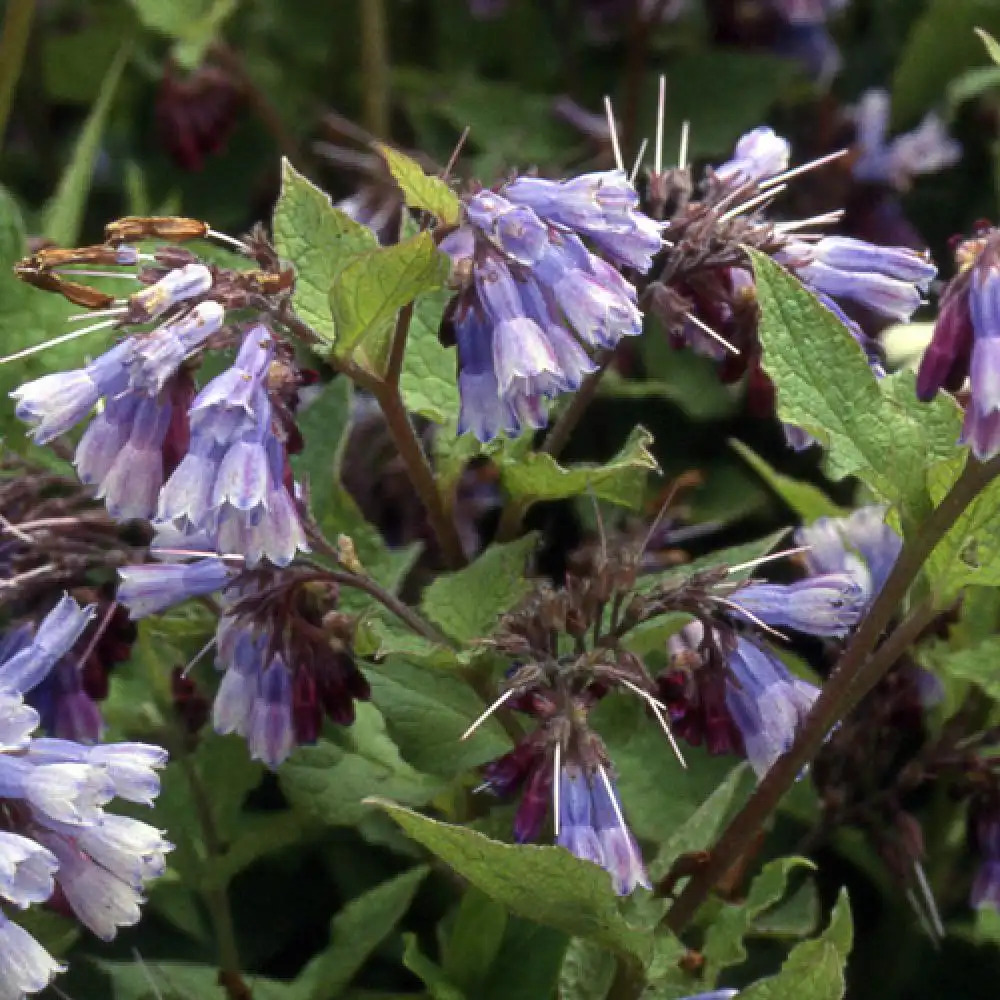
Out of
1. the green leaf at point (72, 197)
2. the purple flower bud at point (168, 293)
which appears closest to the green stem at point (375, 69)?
the green leaf at point (72, 197)

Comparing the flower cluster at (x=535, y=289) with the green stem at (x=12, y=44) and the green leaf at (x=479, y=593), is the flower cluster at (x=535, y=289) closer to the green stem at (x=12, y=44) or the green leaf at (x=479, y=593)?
the green leaf at (x=479, y=593)

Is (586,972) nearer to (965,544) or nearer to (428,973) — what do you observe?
(428,973)

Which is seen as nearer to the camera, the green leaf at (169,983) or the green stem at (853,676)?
the green stem at (853,676)

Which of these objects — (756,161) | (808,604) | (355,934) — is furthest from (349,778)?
(756,161)

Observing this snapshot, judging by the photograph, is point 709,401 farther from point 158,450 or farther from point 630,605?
point 158,450

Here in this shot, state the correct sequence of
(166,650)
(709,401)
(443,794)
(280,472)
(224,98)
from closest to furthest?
1. (280,472)
2. (443,794)
3. (166,650)
4. (709,401)
5. (224,98)

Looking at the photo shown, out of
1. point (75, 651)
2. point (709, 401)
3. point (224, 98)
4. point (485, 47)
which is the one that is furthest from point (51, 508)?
point (485, 47)

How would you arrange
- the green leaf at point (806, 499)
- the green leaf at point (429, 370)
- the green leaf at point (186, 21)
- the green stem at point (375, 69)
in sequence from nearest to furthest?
the green leaf at point (429, 370), the green leaf at point (806, 499), the green leaf at point (186, 21), the green stem at point (375, 69)
